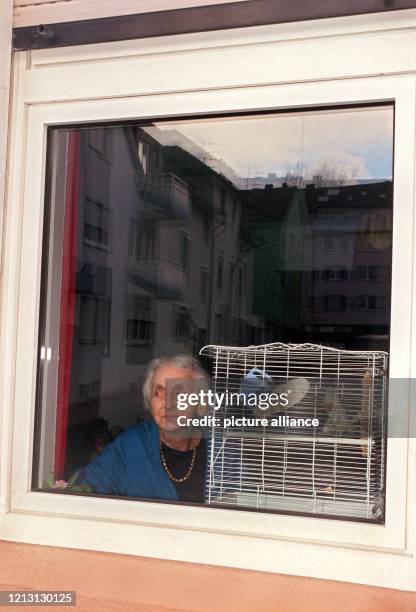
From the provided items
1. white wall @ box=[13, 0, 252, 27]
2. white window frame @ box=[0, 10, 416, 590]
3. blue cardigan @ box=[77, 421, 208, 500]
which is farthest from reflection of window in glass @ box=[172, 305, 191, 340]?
white wall @ box=[13, 0, 252, 27]

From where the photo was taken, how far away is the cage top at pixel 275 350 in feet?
5.42

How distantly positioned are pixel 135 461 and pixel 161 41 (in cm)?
94

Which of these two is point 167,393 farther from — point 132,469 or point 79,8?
point 79,8

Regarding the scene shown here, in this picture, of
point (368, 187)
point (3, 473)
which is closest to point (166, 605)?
point (3, 473)

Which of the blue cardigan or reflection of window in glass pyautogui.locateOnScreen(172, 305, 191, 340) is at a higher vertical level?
reflection of window in glass pyautogui.locateOnScreen(172, 305, 191, 340)

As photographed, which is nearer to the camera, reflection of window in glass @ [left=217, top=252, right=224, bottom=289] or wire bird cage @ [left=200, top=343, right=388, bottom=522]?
wire bird cage @ [left=200, top=343, right=388, bottom=522]

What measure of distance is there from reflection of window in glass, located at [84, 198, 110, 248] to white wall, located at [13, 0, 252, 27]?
1.41ft

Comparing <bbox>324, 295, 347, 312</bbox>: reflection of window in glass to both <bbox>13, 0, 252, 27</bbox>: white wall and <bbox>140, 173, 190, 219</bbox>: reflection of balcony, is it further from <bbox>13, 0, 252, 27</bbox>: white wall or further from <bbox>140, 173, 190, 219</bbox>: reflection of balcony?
<bbox>13, 0, 252, 27</bbox>: white wall

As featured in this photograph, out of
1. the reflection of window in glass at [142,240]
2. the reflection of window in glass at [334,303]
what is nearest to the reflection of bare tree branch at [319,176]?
the reflection of window in glass at [334,303]

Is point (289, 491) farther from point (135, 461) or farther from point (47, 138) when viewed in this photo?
point (47, 138)

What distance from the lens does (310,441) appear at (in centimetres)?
160

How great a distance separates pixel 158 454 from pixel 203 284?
0.43m

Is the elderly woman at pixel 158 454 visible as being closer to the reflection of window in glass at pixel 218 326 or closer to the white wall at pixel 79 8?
the reflection of window in glass at pixel 218 326

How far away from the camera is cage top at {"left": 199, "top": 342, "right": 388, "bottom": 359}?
165 centimetres
